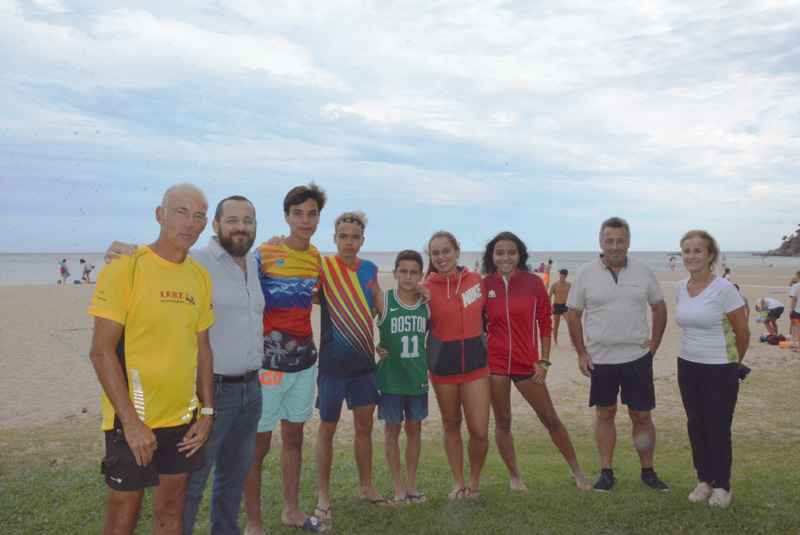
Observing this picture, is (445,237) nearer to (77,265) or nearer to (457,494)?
(457,494)

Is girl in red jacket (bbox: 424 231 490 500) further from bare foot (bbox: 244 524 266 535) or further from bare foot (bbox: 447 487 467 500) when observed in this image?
bare foot (bbox: 244 524 266 535)

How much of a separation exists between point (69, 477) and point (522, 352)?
4.57 metres

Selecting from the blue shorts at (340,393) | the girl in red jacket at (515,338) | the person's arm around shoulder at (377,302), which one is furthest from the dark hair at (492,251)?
the blue shorts at (340,393)

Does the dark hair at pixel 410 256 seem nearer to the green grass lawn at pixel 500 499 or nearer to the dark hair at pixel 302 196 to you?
the dark hair at pixel 302 196

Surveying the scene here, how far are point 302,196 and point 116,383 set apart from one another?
2.03 metres

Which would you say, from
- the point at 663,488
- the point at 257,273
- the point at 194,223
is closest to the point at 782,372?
the point at 663,488

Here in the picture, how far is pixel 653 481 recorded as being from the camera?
16.4ft

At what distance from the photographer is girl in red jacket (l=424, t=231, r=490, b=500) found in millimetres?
4633

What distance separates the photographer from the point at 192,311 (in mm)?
3018

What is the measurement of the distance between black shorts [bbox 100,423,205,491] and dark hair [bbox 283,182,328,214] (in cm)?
191

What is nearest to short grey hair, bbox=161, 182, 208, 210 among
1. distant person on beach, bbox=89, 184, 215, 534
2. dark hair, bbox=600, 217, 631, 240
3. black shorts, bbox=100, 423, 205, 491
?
distant person on beach, bbox=89, 184, 215, 534

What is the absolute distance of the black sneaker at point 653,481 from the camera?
4930mm

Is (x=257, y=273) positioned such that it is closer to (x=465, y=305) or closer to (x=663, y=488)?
(x=465, y=305)

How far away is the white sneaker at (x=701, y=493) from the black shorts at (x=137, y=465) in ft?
13.6
